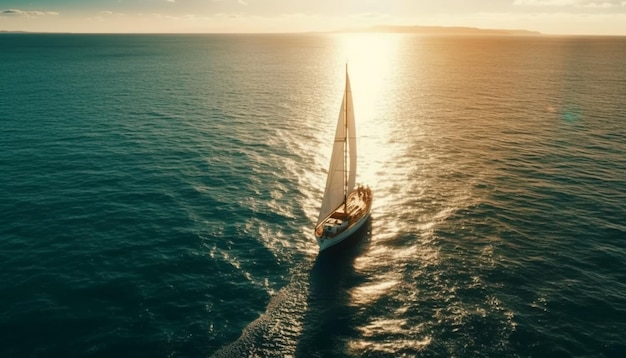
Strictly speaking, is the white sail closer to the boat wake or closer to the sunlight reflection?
the boat wake

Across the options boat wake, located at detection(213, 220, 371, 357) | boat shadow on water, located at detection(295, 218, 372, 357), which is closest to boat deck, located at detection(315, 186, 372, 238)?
boat shadow on water, located at detection(295, 218, 372, 357)

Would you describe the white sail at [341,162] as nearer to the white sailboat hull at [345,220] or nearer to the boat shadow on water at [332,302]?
the white sailboat hull at [345,220]

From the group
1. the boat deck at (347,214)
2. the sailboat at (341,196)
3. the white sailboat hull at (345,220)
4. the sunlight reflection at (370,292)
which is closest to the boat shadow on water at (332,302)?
the sunlight reflection at (370,292)

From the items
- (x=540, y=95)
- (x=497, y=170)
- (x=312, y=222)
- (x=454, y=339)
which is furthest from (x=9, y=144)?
(x=540, y=95)

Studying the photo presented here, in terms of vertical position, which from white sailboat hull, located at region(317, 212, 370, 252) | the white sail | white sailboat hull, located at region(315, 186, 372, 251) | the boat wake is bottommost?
Answer: the boat wake

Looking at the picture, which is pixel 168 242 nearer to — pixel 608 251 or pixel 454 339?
pixel 454 339

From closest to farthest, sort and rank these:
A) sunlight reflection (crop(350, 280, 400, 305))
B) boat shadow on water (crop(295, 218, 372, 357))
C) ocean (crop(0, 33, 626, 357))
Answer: boat shadow on water (crop(295, 218, 372, 357)) → ocean (crop(0, 33, 626, 357)) → sunlight reflection (crop(350, 280, 400, 305))

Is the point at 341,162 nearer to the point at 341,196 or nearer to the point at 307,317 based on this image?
the point at 341,196
